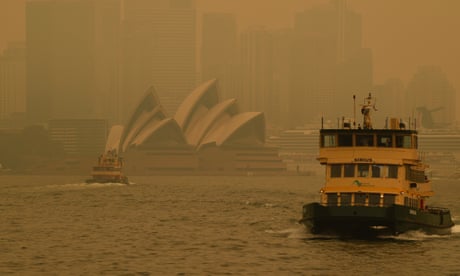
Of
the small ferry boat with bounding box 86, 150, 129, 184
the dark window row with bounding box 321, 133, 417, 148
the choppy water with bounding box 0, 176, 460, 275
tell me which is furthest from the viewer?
the small ferry boat with bounding box 86, 150, 129, 184

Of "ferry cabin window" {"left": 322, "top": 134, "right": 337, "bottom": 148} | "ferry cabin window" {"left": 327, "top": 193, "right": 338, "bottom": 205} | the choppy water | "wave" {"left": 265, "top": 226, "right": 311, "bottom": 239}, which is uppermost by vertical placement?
"ferry cabin window" {"left": 322, "top": 134, "right": 337, "bottom": 148}

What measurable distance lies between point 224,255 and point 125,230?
15.3 meters

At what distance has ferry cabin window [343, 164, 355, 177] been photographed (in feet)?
185

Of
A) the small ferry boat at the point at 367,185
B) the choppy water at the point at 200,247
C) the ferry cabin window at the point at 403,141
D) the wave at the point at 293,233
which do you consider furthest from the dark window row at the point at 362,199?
the wave at the point at 293,233

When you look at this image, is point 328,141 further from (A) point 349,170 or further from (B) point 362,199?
(B) point 362,199

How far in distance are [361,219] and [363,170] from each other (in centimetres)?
292

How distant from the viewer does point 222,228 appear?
222 feet

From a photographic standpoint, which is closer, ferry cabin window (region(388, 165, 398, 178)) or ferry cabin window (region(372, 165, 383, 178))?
ferry cabin window (region(372, 165, 383, 178))

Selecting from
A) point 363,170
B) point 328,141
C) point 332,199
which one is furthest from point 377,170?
point 328,141

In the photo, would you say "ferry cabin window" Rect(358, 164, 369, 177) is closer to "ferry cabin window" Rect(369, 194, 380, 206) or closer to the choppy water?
"ferry cabin window" Rect(369, 194, 380, 206)

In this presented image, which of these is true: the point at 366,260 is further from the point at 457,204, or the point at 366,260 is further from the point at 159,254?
the point at 457,204

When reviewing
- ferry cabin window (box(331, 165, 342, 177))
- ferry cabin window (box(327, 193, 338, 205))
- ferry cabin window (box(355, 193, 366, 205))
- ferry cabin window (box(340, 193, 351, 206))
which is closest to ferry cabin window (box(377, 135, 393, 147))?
ferry cabin window (box(331, 165, 342, 177))

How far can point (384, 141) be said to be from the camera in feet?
188

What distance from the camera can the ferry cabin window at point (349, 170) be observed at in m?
56.4
